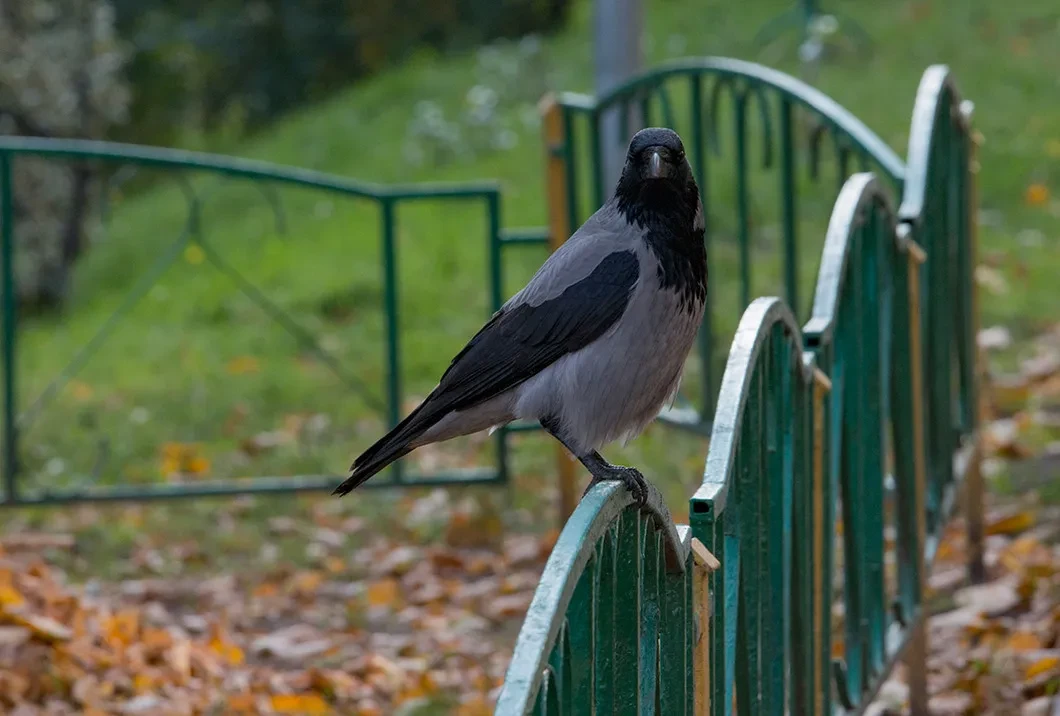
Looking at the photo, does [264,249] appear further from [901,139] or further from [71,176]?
[901,139]

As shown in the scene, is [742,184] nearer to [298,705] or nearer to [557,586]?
[298,705]

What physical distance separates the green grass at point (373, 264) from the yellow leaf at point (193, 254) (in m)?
0.03

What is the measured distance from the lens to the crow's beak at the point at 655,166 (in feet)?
10.1

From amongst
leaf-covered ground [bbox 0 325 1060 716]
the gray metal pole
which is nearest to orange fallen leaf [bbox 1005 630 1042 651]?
leaf-covered ground [bbox 0 325 1060 716]

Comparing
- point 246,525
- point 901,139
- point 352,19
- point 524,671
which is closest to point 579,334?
point 524,671

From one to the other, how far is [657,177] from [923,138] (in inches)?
66.2

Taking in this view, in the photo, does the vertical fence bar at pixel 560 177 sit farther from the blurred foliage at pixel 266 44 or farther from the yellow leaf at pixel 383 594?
the blurred foliage at pixel 266 44

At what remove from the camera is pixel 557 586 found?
1832 mm

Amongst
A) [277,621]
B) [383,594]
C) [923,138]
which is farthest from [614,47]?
[923,138]

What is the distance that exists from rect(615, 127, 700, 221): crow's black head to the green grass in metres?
3.44

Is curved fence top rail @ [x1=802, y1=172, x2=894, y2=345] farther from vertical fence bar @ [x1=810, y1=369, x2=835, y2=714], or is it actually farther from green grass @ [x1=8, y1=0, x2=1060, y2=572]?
green grass @ [x1=8, y1=0, x2=1060, y2=572]

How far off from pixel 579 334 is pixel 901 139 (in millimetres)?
7629

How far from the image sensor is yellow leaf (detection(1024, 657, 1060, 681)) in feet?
15.0

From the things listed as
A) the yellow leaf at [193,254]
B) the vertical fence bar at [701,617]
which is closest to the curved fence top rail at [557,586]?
the vertical fence bar at [701,617]
